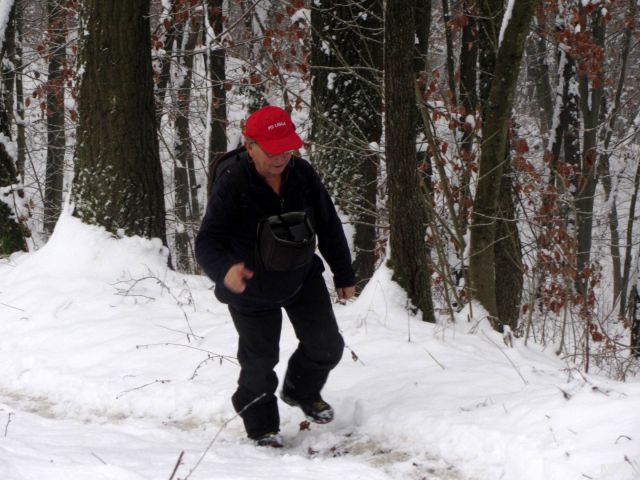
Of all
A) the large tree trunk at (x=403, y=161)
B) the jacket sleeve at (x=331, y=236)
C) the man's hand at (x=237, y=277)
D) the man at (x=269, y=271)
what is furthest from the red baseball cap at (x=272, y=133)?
the large tree trunk at (x=403, y=161)

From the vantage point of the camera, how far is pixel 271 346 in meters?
4.07

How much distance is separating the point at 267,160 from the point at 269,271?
0.58 m

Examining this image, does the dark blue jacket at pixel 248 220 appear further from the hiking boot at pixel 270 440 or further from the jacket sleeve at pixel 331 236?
the hiking boot at pixel 270 440

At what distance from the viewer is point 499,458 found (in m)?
3.46

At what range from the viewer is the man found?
3.70 meters

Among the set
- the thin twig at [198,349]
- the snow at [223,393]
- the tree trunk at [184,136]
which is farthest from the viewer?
the tree trunk at [184,136]

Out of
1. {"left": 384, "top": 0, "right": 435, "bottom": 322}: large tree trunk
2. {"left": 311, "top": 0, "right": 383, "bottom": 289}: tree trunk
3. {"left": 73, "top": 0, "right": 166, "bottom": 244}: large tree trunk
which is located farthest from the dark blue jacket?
{"left": 311, "top": 0, "right": 383, "bottom": 289}: tree trunk

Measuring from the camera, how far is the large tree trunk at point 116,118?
7117 mm

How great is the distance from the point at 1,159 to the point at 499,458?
784cm

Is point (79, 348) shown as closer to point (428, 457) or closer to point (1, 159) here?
point (428, 457)

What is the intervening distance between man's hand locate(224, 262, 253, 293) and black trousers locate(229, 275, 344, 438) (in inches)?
16.5

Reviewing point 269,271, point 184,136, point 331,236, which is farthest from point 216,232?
point 184,136

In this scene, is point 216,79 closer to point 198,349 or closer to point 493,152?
point 493,152

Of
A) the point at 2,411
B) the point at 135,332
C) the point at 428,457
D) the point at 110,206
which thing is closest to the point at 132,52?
the point at 110,206
